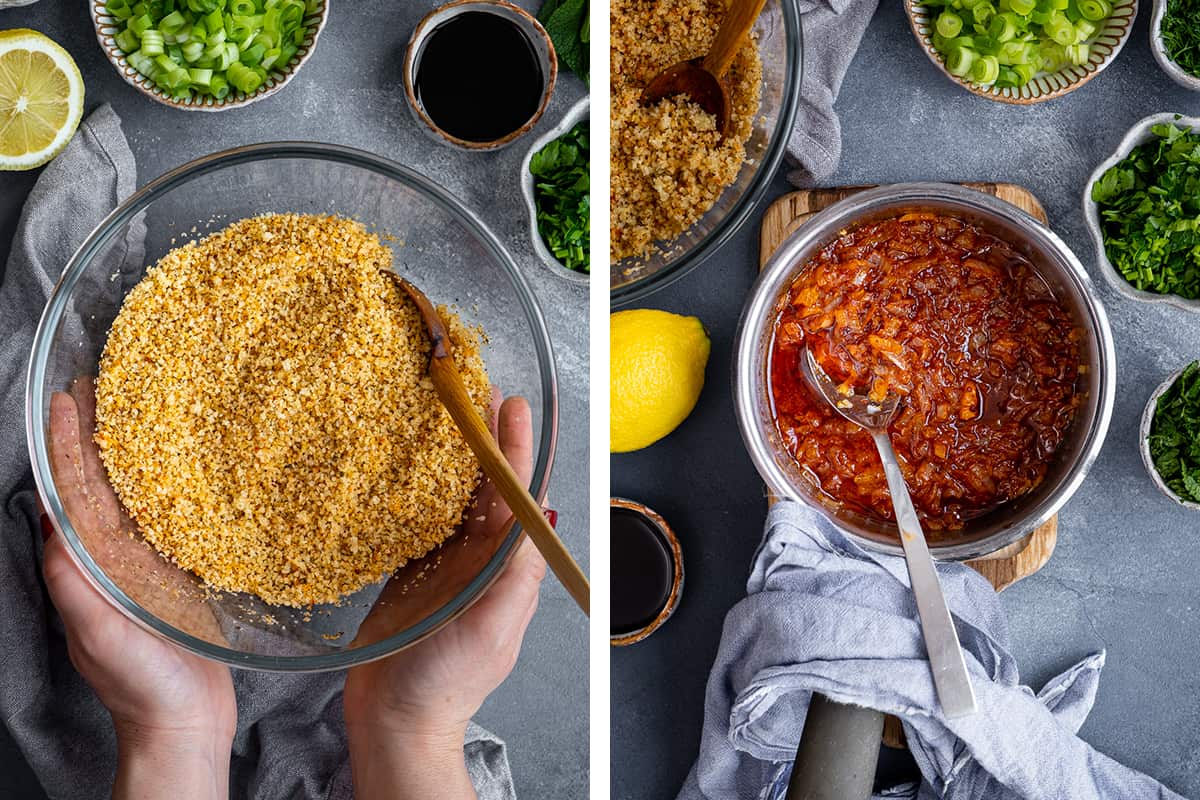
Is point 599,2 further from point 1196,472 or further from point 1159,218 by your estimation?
point 1196,472

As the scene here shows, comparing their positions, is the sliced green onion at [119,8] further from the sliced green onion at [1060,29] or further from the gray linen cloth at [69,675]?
the sliced green onion at [1060,29]

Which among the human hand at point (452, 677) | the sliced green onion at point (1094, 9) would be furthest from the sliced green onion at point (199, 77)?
the sliced green onion at point (1094, 9)

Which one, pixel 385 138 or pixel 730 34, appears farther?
pixel 385 138

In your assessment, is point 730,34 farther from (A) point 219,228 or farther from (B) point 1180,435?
(B) point 1180,435

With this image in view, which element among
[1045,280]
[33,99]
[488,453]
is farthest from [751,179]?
[33,99]

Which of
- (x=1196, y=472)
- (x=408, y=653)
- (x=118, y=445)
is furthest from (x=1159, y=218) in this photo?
(x=118, y=445)

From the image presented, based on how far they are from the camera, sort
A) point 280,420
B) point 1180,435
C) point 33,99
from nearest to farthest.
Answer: point 280,420
point 33,99
point 1180,435
